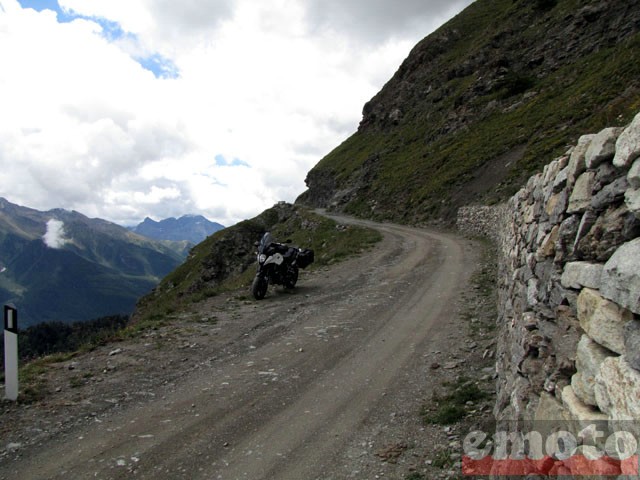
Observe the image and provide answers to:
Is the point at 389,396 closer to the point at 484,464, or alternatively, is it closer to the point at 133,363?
the point at 484,464

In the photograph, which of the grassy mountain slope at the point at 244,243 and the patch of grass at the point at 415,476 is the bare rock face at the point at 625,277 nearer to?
the patch of grass at the point at 415,476

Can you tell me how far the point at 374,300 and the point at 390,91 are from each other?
8433cm

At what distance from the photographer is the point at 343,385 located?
727cm

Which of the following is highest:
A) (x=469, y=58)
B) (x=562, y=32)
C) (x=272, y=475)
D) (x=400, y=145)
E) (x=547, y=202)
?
(x=469, y=58)

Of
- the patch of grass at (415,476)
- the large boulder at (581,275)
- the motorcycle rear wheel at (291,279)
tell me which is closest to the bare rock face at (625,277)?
the large boulder at (581,275)

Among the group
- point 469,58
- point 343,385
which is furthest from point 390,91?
point 343,385

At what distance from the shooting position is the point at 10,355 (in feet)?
22.8

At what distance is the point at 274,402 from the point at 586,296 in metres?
5.20

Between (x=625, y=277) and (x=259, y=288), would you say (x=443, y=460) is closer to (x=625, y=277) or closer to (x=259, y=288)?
(x=625, y=277)

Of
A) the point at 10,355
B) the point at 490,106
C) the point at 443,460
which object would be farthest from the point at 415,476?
the point at 490,106

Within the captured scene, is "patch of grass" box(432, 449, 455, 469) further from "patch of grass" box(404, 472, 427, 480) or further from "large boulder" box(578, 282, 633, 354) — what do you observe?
"large boulder" box(578, 282, 633, 354)

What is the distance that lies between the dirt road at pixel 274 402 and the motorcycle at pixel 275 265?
169 centimetres

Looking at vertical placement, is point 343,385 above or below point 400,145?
below

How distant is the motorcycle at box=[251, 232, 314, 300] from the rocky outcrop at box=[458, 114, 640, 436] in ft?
35.1
